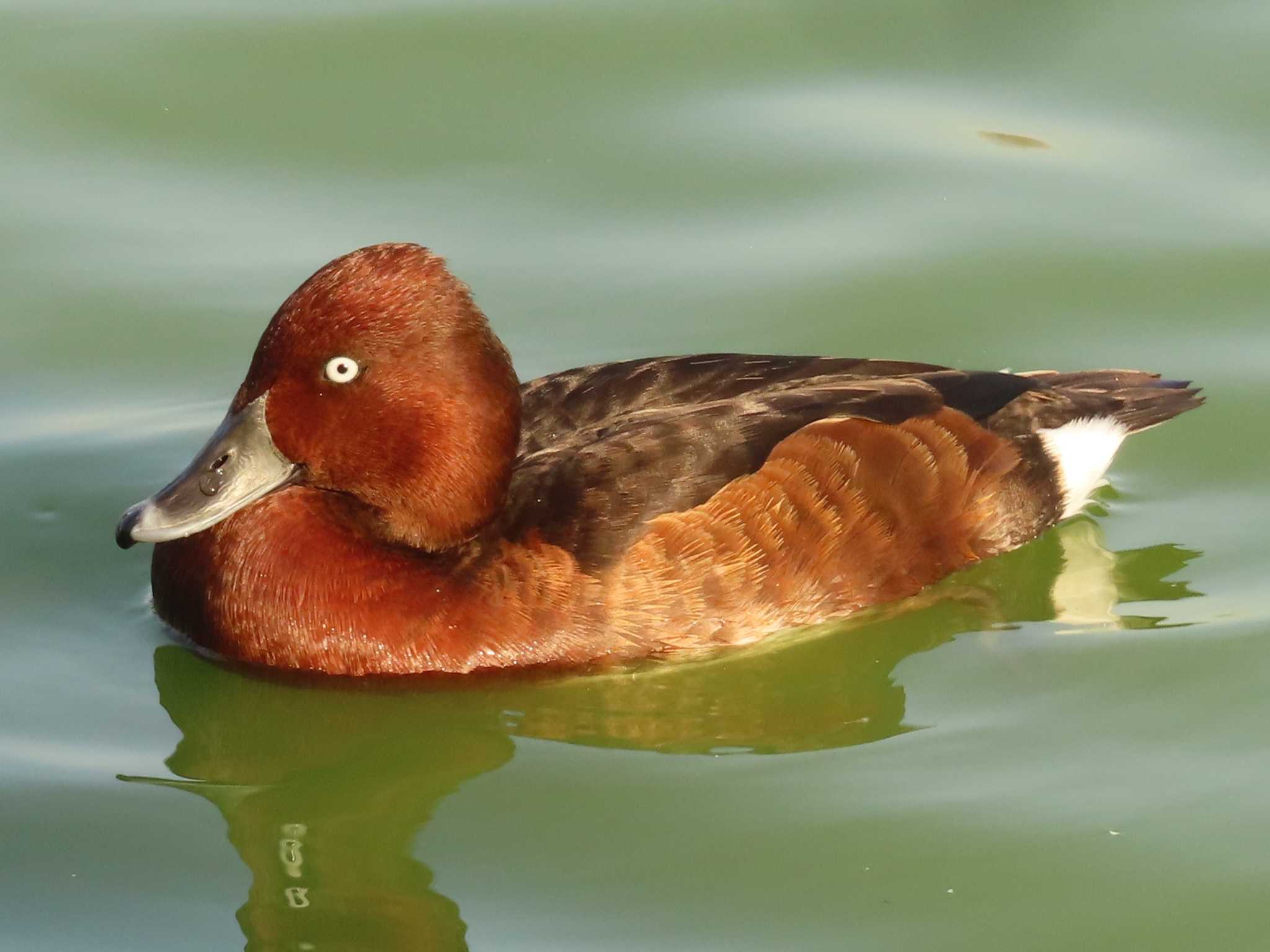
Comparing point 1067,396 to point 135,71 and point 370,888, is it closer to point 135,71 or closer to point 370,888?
point 370,888

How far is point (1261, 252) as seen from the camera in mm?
8758

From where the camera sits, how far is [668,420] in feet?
21.7

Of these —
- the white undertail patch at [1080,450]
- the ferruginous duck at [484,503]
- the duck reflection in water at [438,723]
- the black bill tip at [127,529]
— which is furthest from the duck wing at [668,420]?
the black bill tip at [127,529]

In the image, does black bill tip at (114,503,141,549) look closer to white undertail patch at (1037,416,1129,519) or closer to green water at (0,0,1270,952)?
green water at (0,0,1270,952)

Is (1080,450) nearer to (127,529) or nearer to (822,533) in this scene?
(822,533)

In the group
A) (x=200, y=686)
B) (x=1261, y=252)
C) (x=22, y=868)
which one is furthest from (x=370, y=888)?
(x=1261, y=252)

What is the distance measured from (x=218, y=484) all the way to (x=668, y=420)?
1363 millimetres

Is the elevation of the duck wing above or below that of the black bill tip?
above

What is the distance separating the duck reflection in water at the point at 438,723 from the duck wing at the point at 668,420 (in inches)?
19.3

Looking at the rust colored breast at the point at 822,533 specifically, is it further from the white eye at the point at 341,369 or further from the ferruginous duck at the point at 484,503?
the white eye at the point at 341,369

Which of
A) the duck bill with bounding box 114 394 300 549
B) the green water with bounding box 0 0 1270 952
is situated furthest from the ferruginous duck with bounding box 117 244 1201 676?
Answer: the green water with bounding box 0 0 1270 952

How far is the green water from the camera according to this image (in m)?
5.47

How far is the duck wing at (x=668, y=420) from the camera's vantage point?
6.44 metres

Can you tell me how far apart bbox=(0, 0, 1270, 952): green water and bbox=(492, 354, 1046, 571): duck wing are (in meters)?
0.52
